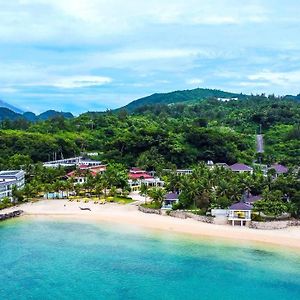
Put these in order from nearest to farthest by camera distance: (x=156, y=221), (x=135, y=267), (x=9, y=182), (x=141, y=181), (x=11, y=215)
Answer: (x=135, y=267), (x=156, y=221), (x=11, y=215), (x=9, y=182), (x=141, y=181)

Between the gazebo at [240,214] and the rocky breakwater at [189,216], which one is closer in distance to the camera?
the gazebo at [240,214]

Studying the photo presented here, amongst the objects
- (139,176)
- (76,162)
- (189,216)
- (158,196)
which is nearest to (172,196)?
(158,196)

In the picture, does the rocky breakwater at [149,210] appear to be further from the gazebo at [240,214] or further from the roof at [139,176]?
the roof at [139,176]

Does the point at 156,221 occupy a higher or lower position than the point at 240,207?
lower

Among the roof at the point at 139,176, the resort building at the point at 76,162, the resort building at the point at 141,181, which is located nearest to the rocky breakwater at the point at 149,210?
the resort building at the point at 141,181

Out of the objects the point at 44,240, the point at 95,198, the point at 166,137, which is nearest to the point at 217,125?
the point at 166,137

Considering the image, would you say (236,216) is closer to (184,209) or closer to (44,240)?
(184,209)

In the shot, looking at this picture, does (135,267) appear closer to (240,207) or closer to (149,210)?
(240,207)
